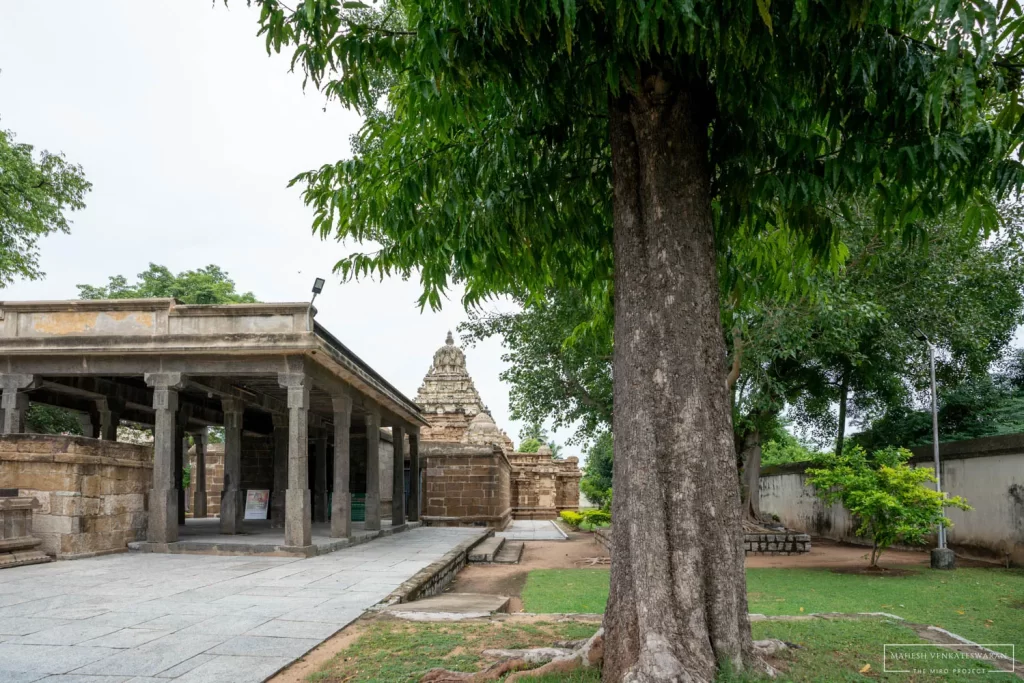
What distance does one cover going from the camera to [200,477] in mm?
23781

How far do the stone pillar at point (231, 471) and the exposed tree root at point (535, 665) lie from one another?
38.8 feet

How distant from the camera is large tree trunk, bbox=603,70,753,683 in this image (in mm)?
3902

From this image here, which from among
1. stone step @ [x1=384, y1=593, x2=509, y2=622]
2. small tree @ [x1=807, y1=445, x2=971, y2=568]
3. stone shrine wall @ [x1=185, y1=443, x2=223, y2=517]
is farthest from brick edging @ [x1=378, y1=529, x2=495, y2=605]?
stone shrine wall @ [x1=185, y1=443, x2=223, y2=517]

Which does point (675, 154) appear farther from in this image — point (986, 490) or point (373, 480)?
point (373, 480)

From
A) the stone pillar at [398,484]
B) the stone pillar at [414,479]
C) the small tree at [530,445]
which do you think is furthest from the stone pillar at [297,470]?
the small tree at [530,445]

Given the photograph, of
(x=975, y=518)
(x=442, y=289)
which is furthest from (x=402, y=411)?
(x=442, y=289)

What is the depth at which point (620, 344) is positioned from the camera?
170 inches

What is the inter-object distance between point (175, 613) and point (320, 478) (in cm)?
1752

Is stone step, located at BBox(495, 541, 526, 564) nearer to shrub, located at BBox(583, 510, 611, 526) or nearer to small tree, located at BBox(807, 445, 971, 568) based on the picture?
shrub, located at BBox(583, 510, 611, 526)

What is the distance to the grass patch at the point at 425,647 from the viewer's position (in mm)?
4488

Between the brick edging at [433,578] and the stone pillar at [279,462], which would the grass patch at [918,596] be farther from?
the stone pillar at [279,462]

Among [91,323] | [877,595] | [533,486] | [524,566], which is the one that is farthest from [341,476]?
[533,486]

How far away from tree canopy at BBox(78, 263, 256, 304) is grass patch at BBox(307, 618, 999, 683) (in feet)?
83.9

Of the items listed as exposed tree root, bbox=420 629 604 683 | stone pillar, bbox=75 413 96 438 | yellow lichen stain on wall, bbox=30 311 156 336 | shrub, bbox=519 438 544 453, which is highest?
yellow lichen stain on wall, bbox=30 311 156 336
